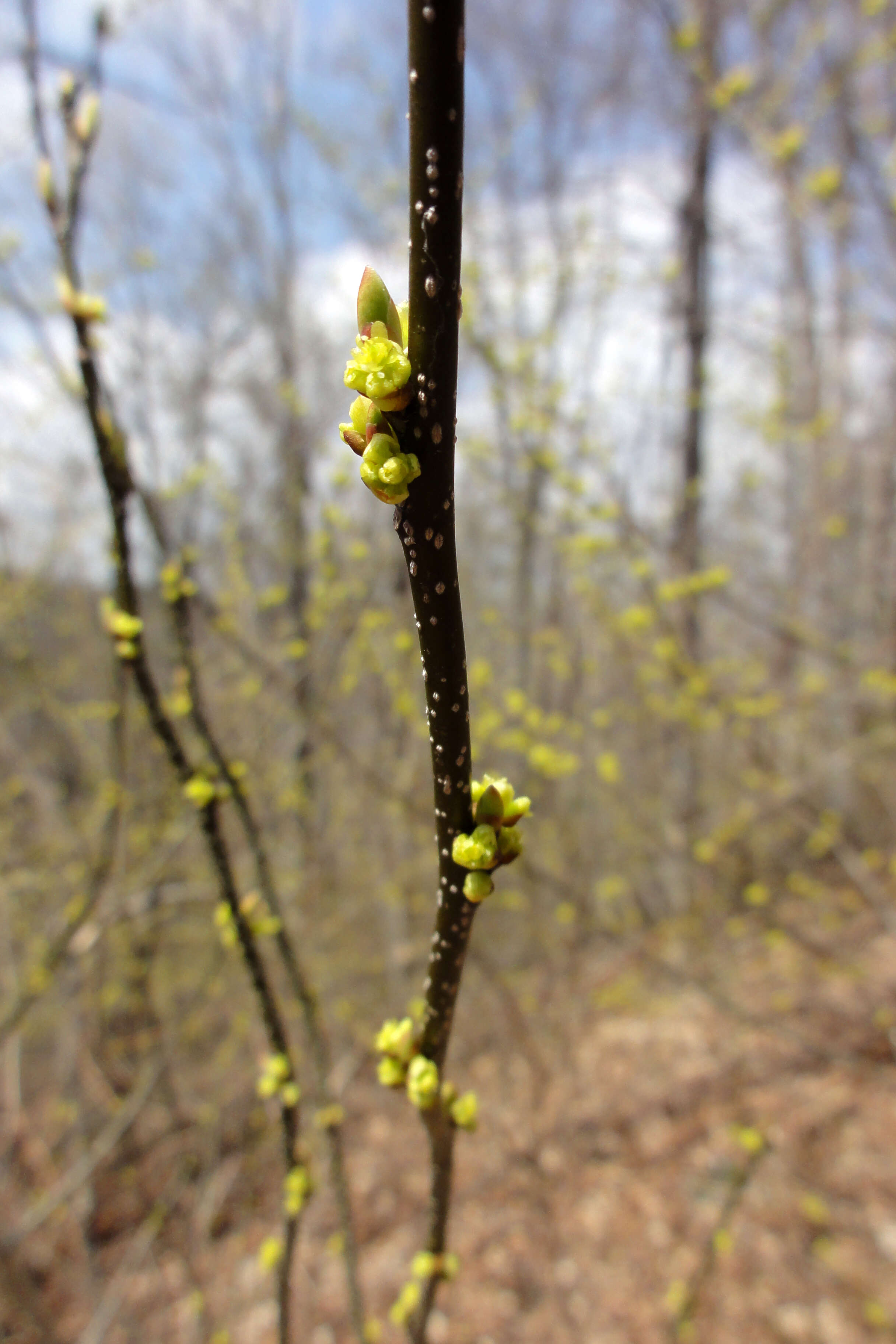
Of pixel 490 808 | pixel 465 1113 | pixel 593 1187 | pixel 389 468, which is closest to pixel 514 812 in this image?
pixel 490 808

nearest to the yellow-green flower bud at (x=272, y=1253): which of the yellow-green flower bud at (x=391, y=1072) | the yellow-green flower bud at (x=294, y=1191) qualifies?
the yellow-green flower bud at (x=294, y=1191)

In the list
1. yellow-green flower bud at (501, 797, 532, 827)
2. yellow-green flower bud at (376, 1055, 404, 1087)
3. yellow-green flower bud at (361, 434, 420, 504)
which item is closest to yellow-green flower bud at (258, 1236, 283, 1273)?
yellow-green flower bud at (376, 1055, 404, 1087)

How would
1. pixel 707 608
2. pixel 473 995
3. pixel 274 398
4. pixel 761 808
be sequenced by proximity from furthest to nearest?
pixel 274 398 → pixel 707 608 → pixel 473 995 → pixel 761 808

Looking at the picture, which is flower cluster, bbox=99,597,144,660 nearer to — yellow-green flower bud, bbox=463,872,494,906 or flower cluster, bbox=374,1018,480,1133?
flower cluster, bbox=374,1018,480,1133

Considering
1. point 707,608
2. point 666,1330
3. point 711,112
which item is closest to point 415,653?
point 707,608

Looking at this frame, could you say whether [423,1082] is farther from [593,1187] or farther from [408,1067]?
[593,1187]

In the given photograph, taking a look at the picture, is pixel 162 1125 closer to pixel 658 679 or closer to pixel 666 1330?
pixel 666 1330

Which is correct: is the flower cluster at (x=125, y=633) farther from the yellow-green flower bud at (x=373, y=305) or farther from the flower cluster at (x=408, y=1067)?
the yellow-green flower bud at (x=373, y=305)

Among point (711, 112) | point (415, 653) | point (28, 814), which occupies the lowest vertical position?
point (28, 814)
